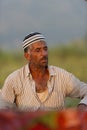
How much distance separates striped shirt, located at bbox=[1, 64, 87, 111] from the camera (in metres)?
3.20

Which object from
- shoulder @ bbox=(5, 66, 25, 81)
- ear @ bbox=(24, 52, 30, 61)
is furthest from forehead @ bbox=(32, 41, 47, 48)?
shoulder @ bbox=(5, 66, 25, 81)

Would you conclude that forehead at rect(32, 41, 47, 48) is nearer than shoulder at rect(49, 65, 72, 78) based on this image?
Yes

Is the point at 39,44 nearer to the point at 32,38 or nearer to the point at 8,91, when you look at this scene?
the point at 32,38

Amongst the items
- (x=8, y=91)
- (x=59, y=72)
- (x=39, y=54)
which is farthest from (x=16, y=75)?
(x=59, y=72)

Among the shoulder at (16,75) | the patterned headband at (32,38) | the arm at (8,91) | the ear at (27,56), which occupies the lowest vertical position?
the arm at (8,91)

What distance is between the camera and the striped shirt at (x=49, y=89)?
3197 millimetres

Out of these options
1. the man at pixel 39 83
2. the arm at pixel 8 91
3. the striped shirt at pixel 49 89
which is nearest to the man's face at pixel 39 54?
the man at pixel 39 83

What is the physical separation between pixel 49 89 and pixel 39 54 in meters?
0.30

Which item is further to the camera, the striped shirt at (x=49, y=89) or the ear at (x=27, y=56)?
the ear at (x=27, y=56)

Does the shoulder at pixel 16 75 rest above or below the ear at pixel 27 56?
below

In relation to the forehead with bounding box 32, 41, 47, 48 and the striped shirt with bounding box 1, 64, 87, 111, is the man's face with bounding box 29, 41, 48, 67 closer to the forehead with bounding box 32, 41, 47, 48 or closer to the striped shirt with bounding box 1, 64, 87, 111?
the forehead with bounding box 32, 41, 47, 48

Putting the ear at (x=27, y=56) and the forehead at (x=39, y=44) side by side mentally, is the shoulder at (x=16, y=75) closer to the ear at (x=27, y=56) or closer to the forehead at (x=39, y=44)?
the ear at (x=27, y=56)

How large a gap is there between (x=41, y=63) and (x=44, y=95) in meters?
0.27

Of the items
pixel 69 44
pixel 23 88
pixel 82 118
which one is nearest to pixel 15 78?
pixel 23 88
